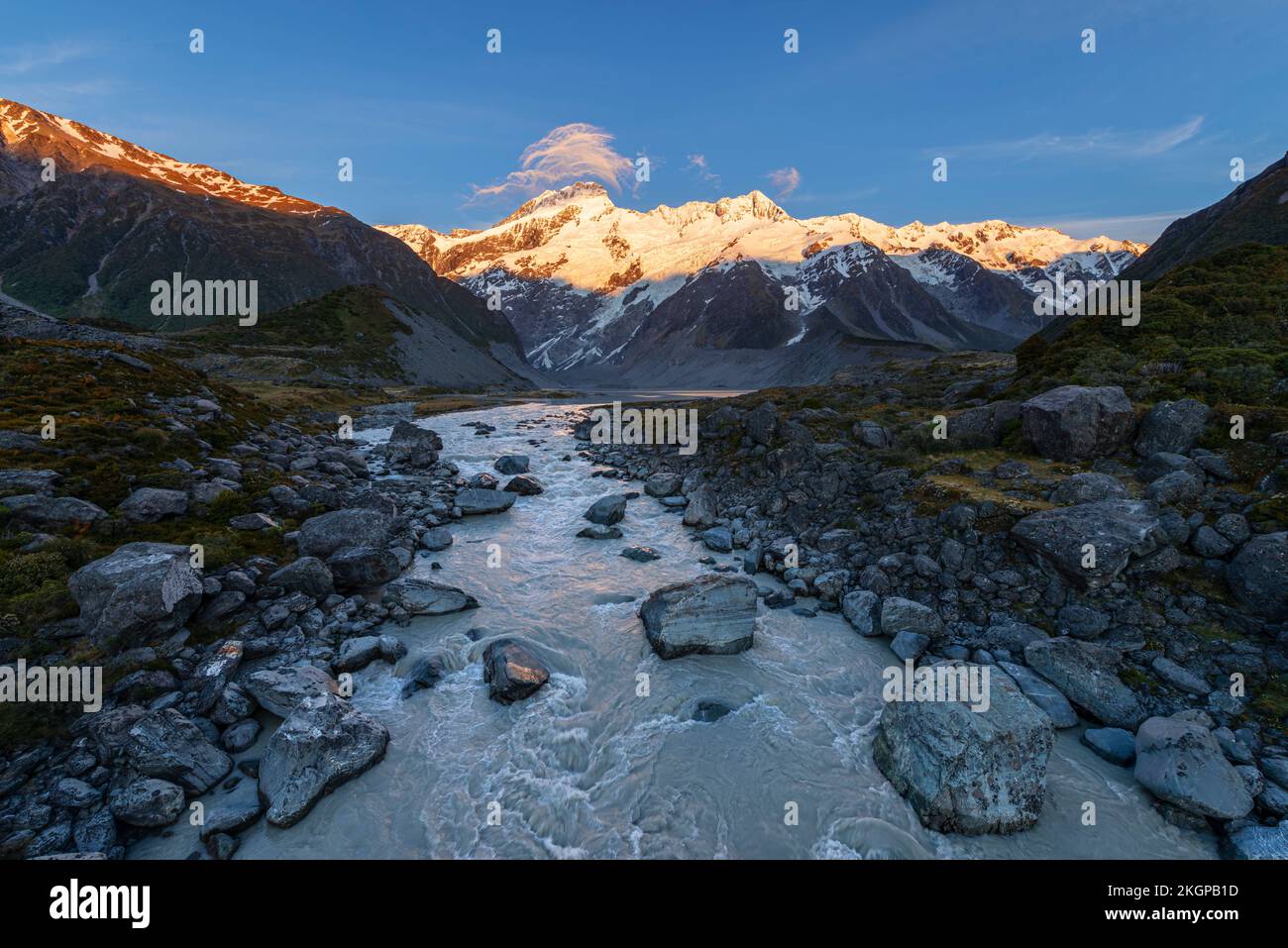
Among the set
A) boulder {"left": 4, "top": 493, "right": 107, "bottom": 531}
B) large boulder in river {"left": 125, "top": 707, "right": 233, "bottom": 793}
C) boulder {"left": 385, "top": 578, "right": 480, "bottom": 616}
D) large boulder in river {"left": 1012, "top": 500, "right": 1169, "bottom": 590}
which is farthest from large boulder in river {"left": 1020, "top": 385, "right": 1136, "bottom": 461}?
boulder {"left": 4, "top": 493, "right": 107, "bottom": 531}

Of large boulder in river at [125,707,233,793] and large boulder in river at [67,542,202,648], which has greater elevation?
large boulder in river at [67,542,202,648]

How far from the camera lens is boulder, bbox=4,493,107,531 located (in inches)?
537

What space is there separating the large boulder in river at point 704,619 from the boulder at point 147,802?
9.83 m

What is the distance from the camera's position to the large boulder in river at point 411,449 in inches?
1312

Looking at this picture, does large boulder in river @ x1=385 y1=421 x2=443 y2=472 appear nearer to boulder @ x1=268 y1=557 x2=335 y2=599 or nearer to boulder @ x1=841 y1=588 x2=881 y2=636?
→ boulder @ x1=268 y1=557 x2=335 y2=599

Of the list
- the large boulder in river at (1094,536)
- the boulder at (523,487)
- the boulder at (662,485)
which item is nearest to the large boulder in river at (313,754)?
the large boulder in river at (1094,536)

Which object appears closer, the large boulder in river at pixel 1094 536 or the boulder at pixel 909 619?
the large boulder in river at pixel 1094 536

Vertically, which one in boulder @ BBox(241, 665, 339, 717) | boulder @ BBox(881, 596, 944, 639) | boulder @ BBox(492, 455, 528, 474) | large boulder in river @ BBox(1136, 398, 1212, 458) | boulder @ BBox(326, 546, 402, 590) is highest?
large boulder in river @ BBox(1136, 398, 1212, 458)

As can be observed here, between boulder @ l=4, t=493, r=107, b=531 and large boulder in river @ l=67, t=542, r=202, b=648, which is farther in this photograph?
boulder @ l=4, t=493, r=107, b=531

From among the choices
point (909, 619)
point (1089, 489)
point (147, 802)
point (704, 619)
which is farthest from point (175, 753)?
point (1089, 489)

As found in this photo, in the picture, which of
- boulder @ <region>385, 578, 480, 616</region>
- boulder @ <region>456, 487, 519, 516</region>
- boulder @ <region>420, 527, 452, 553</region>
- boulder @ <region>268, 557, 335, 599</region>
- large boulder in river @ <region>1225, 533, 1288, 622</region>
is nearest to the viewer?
large boulder in river @ <region>1225, 533, 1288, 622</region>

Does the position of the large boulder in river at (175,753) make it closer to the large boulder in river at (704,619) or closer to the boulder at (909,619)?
the large boulder in river at (704,619)

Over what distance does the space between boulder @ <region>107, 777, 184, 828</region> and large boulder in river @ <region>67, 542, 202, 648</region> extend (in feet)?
13.8

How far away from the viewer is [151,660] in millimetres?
10852
